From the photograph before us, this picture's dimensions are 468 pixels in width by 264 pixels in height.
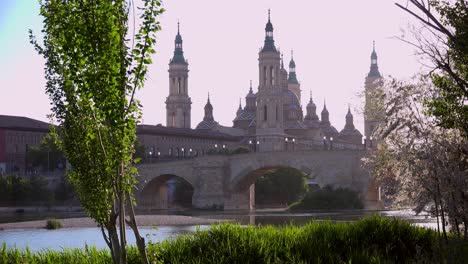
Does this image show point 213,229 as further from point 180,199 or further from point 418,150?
point 180,199

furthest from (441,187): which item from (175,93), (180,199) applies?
(175,93)

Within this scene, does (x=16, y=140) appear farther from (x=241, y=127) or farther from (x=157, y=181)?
(x=241, y=127)

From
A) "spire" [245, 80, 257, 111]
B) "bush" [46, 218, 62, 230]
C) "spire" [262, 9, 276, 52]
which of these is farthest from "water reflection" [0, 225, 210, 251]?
"spire" [245, 80, 257, 111]

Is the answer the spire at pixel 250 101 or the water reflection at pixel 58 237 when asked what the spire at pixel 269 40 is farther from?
the water reflection at pixel 58 237

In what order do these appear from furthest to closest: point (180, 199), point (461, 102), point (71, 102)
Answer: point (180, 199), point (461, 102), point (71, 102)

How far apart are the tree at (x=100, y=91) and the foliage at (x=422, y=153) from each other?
7.06m

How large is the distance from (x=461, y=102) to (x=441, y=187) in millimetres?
3885

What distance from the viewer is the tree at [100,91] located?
12125 mm

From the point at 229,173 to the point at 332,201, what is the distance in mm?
14201

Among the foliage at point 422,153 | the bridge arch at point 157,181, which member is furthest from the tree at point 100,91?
the bridge arch at point 157,181

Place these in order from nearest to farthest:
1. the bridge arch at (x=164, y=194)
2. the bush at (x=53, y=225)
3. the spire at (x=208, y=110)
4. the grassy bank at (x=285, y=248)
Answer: the grassy bank at (x=285, y=248) → the bush at (x=53, y=225) → the bridge arch at (x=164, y=194) → the spire at (x=208, y=110)

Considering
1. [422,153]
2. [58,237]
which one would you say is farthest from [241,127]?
[422,153]

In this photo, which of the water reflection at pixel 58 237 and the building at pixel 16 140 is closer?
the water reflection at pixel 58 237

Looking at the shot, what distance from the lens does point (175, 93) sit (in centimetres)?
13312
